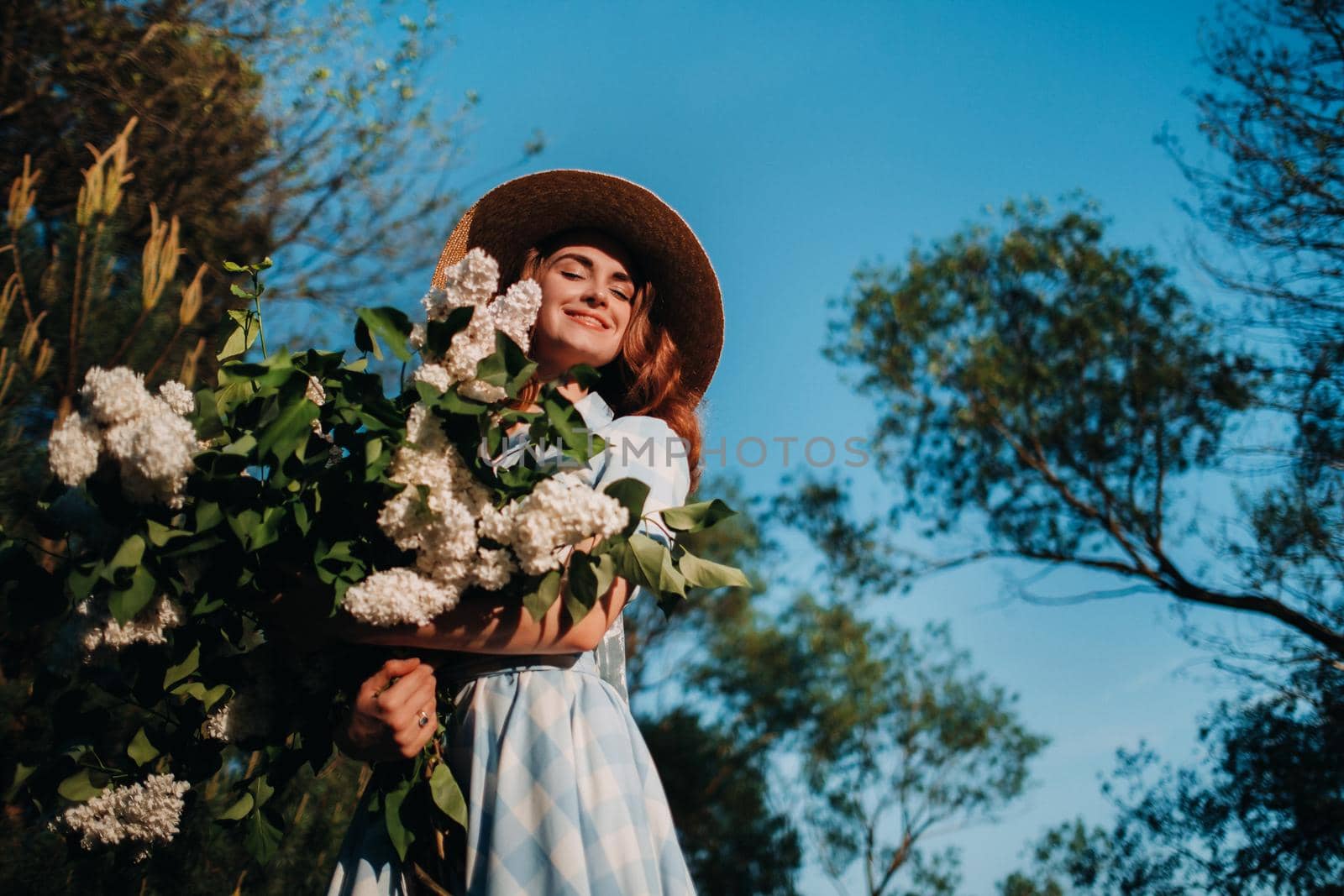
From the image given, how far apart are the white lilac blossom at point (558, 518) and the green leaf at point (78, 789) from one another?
0.84 metres

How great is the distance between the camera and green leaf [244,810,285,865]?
5.36ft

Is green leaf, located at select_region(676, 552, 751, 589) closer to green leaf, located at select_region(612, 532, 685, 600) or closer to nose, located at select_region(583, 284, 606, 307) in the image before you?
green leaf, located at select_region(612, 532, 685, 600)

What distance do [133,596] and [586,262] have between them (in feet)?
4.75

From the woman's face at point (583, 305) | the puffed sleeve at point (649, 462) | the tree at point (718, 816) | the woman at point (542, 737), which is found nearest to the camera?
the woman at point (542, 737)

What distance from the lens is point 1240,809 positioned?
7.57 m

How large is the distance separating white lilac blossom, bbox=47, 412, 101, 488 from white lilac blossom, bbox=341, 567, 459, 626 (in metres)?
0.38

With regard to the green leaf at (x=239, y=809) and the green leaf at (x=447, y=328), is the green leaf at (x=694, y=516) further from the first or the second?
the green leaf at (x=239, y=809)

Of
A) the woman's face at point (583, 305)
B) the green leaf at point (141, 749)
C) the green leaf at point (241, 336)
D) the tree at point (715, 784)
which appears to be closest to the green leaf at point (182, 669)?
the green leaf at point (141, 749)

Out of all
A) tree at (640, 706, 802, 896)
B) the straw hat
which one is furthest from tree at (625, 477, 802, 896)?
the straw hat

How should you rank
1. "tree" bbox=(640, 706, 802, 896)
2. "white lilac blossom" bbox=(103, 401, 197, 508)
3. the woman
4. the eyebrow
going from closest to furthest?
"white lilac blossom" bbox=(103, 401, 197, 508) < the woman < the eyebrow < "tree" bbox=(640, 706, 802, 896)

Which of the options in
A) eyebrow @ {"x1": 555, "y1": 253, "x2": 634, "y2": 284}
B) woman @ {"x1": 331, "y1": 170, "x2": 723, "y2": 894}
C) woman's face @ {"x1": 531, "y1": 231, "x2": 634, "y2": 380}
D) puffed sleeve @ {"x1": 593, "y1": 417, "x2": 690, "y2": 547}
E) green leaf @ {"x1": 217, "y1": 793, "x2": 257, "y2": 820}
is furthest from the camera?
eyebrow @ {"x1": 555, "y1": 253, "x2": 634, "y2": 284}

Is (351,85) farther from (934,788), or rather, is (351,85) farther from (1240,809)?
(934,788)

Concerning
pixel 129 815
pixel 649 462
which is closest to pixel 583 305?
pixel 649 462

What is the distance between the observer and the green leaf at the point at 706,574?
5.00 ft
